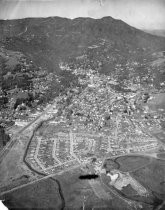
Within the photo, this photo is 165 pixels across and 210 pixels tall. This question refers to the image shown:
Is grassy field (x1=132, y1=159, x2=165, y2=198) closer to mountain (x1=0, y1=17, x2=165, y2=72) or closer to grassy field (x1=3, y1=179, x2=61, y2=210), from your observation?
grassy field (x1=3, y1=179, x2=61, y2=210)

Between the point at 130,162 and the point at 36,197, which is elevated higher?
the point at 130,162

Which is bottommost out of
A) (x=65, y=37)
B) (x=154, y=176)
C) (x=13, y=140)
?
(x=154, y=176)

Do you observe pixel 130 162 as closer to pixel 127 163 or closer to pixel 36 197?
pixel 127 163

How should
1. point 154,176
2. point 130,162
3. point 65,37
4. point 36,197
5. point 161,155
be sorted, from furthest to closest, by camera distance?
point 65,37 < point 161,155 < point 130,162 < point 154,176 < point 36,197

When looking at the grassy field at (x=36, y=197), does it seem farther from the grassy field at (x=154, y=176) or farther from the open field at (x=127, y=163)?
the grassy field at (x=154, y=176)

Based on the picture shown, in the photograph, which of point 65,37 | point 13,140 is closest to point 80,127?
point 13,140

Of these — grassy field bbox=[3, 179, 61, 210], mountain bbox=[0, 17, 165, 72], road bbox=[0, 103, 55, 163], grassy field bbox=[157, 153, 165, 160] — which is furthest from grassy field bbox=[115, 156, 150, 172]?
mountain bbox=[0, 17, 165, 72]

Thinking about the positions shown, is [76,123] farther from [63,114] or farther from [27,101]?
[27,101]
